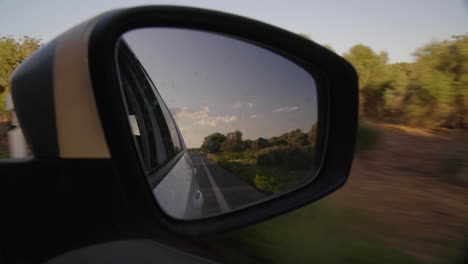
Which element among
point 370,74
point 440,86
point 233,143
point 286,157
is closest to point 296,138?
point 286,157

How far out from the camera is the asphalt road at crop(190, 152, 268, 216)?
183 centimetres

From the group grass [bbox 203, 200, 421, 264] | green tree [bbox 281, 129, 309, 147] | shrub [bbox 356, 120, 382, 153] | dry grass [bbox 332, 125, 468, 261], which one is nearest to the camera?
green tree [bbox 281, 129, 309, 147]

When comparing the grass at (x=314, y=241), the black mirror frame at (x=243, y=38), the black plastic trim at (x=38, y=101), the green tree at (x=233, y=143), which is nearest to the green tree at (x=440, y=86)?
the grass at (x=314, y=241)

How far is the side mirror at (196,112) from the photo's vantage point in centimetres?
127

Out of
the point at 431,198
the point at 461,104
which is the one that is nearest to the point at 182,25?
the point at 431,198

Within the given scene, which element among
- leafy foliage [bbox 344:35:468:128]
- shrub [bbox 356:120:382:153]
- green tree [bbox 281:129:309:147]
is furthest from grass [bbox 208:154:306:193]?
leafy foliage [bbox 344:35:468:128]

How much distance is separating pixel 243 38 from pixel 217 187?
83cm

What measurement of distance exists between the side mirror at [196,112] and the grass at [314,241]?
1.45 meters

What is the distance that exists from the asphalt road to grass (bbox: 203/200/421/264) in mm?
1919

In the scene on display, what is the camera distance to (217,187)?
186 centimetres

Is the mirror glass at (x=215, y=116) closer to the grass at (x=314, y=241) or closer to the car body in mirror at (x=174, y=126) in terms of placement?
the car body in mirror at (x=174, y=126)

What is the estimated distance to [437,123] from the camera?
39.3 ft

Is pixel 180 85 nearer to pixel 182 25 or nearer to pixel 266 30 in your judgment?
pixel 182 25

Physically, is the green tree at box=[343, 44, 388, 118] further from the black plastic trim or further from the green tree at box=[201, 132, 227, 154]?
the black plastic trim
